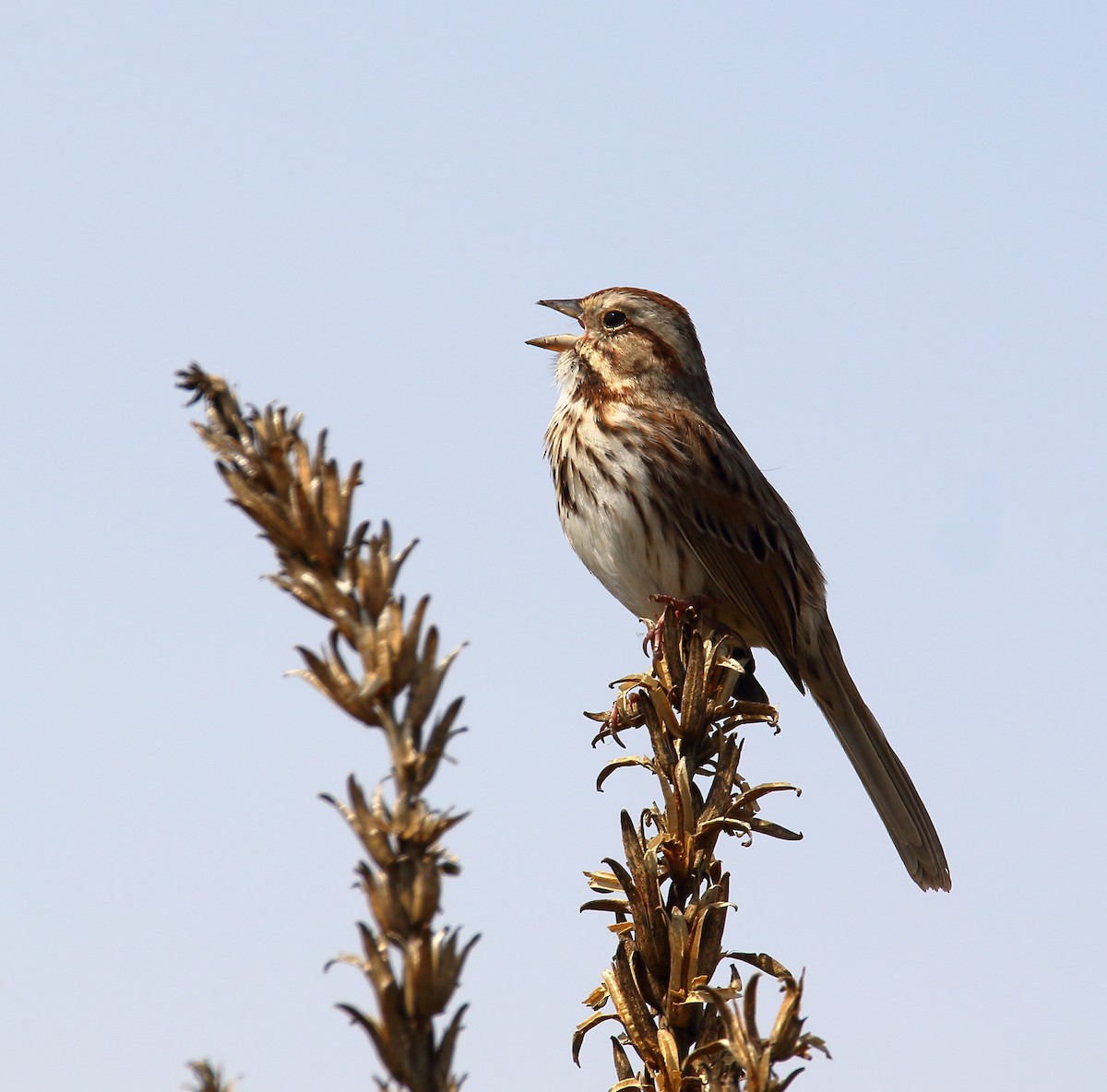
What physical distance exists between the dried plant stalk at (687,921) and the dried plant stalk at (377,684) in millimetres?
523

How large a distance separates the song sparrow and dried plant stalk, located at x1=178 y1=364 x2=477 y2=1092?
15.9 ft

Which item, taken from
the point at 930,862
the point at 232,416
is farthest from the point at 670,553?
the point at 232,416

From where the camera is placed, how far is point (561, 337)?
21.9 feet

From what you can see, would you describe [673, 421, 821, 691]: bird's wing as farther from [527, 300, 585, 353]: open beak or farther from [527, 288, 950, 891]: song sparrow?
[527, 300, 585, 353]: open beak

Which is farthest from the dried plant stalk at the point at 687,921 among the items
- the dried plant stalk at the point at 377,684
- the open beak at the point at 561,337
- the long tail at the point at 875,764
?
the open beak at the point at 561,337

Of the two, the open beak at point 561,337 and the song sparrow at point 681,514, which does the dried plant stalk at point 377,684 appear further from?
the open beak at point 561,337

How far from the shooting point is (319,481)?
3.36 feet

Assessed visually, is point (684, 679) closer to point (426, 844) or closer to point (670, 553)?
point (426, 844)

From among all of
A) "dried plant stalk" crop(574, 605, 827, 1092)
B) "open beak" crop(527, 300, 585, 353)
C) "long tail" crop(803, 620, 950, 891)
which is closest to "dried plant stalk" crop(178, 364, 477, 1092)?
"dried plant stalk" crop(574, 605, 827, 1092)

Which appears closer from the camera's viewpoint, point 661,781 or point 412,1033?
point 412,1033

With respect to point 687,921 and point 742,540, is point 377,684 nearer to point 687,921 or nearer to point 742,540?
point 687,921

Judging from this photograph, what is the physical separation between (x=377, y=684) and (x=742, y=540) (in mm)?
5330

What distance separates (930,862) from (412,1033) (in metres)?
4.91

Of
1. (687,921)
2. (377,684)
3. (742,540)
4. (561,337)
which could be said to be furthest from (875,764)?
(377,684)
